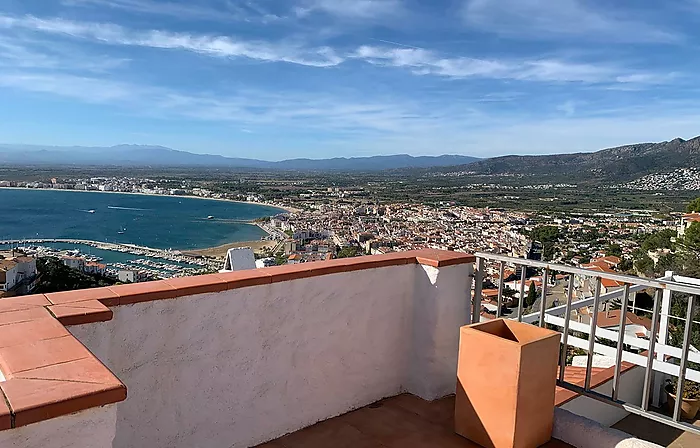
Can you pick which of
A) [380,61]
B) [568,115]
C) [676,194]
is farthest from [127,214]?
[676,194]

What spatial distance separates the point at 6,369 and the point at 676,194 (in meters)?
43.9

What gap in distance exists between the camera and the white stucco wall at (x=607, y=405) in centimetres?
302

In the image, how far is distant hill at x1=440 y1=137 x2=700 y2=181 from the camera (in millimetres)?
38091

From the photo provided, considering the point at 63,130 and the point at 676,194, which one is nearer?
the point at 676,194

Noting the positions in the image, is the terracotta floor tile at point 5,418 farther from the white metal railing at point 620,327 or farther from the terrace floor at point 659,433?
the terrace floor at point 659,433

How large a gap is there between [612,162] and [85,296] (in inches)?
2022

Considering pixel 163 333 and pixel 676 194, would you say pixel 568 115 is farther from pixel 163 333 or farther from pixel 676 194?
pixel 163 333

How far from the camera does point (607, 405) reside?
3291mm

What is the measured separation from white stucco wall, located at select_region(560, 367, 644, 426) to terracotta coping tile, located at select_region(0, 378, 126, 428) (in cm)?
258

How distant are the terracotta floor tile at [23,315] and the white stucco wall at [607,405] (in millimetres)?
2655

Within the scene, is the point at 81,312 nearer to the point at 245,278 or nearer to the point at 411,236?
the point at 245,278

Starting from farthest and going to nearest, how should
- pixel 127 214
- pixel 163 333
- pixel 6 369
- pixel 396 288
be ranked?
pixel 127 214 → pixel 396 288 → pixel 163 333 → pixel 6 369

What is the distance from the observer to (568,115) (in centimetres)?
3612

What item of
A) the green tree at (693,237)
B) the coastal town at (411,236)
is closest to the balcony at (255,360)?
the coastal town at (411,236)
